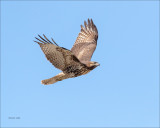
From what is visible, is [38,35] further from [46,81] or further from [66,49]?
[46,81]

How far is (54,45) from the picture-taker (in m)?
9.54

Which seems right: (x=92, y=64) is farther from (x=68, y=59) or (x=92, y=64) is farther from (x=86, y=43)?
(x=86, y=43)

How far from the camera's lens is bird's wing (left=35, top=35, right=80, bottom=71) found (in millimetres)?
9617

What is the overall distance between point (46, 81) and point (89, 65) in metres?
1.49

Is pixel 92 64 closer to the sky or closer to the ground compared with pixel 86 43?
closer to the ground

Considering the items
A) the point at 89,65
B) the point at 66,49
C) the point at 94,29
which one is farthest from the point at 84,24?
the point at 66,49

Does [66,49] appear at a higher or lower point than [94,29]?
lower

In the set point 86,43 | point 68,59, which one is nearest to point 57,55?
point 68,59

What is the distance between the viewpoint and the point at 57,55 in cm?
984

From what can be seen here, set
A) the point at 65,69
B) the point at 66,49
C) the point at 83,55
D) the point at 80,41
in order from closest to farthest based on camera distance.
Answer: the point at 66,49, the point at 65,69, the point at 83,55, the point at 80,41

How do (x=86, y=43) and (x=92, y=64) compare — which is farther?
(x=86, y=43)

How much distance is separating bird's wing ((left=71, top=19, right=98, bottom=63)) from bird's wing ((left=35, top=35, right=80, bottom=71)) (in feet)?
4.73

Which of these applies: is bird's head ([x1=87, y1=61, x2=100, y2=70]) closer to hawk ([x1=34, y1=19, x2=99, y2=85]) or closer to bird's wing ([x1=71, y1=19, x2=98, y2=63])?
Result: hawk ([x1=34, y1=19, x2=99, y2=85])

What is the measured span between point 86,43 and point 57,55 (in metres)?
3.14
